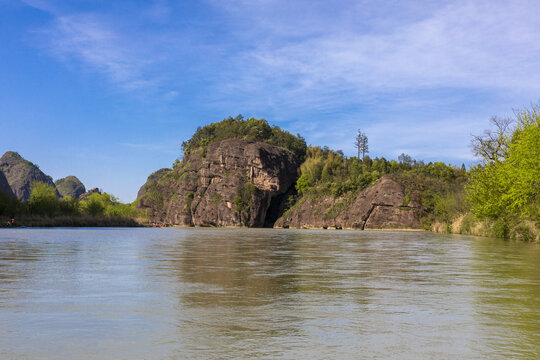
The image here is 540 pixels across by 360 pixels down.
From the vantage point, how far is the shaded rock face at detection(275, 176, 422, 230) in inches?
3784

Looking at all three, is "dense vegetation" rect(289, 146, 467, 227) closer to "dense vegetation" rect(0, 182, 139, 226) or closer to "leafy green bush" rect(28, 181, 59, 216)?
"dense vegetation" rect(0, 182, 139, 226)

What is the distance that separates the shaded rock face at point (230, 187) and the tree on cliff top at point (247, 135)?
12.6 metres

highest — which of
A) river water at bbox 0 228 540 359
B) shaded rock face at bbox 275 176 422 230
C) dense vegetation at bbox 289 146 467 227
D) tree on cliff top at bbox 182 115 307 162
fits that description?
tree on cliff top at bbox 182 115 307 162

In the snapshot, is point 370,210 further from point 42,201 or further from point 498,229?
point 498,229

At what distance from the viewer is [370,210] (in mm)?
103062

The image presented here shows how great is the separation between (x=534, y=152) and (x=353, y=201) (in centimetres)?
8047

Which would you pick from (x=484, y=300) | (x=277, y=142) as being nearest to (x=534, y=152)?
(x=484, y=300)

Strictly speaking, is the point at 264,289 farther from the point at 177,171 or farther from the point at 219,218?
the point at 177,171

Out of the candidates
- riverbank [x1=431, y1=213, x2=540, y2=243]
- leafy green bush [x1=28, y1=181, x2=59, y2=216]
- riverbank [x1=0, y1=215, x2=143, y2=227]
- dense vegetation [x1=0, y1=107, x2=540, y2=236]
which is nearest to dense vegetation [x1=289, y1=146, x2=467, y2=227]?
dense vegetation [x1=0, y1=107, x2=540, y2=236]

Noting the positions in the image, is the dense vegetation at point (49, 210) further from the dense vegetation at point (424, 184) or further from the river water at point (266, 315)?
the river water at point (266, 315)

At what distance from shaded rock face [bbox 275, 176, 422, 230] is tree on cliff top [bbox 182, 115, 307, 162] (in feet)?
126

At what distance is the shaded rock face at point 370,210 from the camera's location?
96125 millimetres

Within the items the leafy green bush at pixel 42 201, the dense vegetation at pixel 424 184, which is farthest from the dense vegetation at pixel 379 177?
the leafy green bush at pixel 42 201

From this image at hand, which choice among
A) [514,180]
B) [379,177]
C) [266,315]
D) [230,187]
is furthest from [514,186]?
[230,187]
